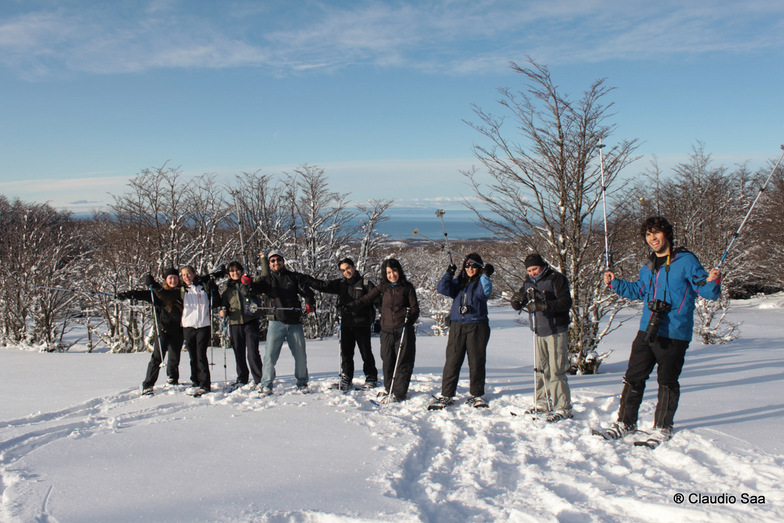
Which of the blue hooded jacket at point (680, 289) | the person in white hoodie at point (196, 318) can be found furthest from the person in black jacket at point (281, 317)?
the blue hooded jacket at point (680, 289)

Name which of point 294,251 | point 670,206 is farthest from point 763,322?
point 294,251

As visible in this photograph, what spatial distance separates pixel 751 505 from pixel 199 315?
6.10 m

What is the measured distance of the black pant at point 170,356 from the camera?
21.2ft

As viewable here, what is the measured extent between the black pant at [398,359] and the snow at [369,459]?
0.84ft

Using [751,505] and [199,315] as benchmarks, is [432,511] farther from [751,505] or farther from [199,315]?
[199,315]

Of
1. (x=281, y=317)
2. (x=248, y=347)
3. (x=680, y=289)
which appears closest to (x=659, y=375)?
(x=680, y=289)

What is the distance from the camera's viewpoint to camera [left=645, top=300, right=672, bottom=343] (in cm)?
425

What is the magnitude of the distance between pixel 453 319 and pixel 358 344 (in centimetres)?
159

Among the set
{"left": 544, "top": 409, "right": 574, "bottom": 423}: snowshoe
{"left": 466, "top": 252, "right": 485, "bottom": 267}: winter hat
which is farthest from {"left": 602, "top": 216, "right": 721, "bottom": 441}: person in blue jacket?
{"left": 466, "top": 252, "right": 485, "bottom": 267}: winter hat

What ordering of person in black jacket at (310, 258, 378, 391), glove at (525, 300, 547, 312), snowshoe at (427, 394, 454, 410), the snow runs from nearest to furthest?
the snow → glove at (525, 300, 547, 312) → snowshoe at (427, 394, 454, 410) → person in black jacket at (310, 258, 378, 391)

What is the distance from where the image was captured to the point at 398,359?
6.13 metres

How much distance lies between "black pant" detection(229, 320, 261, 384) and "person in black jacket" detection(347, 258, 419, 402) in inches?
71.3

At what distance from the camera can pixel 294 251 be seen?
20094mm

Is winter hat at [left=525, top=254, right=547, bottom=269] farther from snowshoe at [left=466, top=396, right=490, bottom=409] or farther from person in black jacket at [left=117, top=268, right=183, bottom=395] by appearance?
person in black jacket at [left=117, top=268, right=183, bottom=395]
